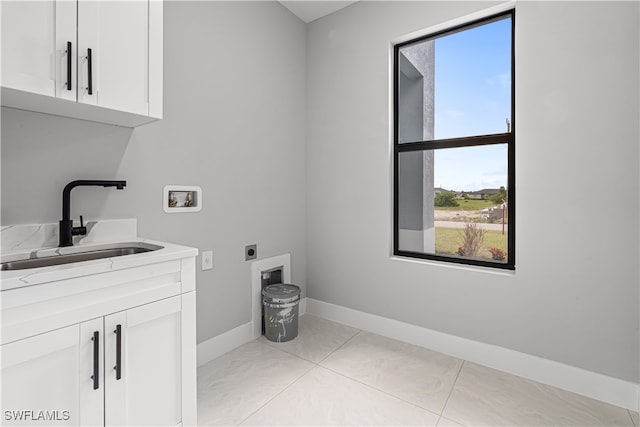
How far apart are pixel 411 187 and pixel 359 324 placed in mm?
1237

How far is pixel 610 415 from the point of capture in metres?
1.65

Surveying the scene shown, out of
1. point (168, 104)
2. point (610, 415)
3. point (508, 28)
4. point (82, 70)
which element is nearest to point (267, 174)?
point (168, 104)

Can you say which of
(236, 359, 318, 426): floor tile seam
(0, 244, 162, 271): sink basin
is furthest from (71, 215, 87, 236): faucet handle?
(236, 359, 318, 426): floor tile seam

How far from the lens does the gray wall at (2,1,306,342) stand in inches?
58.1

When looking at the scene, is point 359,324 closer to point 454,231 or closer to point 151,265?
point 454,231

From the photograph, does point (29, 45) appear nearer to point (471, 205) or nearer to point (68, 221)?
point (68, 221)

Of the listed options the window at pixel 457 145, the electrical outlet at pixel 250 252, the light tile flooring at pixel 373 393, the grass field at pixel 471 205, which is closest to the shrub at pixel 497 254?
the window at pixel 457 145

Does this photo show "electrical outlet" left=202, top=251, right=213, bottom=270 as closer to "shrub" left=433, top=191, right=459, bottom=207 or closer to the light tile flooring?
the light tile flooring

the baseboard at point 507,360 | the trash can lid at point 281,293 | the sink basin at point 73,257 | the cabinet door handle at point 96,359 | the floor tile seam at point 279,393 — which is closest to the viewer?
the cabinet door handle at point 96,359

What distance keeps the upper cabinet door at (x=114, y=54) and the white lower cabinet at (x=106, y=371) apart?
35.4 inches

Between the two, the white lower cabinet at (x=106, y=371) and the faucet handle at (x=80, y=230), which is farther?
the faucet handle at (x=80, y=230)

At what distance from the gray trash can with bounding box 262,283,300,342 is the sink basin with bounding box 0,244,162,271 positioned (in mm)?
1076

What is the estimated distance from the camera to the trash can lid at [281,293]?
2.38 m

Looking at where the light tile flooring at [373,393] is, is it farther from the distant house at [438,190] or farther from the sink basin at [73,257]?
the distant house at [438,190]
